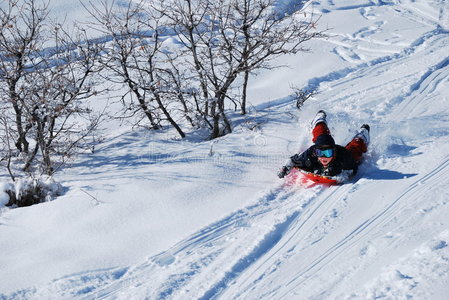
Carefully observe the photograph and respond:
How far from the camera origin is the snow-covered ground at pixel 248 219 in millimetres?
3207

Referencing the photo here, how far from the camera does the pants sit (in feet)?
16.6

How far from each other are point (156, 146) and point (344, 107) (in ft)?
11.0

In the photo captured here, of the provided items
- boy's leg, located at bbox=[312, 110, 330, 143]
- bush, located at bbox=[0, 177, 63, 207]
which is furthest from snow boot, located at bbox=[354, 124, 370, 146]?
bush, located at bbox=[0, 177, 63, 207]

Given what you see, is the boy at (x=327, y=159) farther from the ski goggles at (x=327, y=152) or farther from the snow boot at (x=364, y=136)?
the snow boot at (x=364, y=136)

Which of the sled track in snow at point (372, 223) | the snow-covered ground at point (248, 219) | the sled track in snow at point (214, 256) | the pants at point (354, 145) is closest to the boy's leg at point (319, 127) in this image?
the pants at point (354, 145)

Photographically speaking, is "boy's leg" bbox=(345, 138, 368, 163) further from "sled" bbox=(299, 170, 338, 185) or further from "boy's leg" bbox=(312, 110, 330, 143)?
"sled" bbox=(299, 170, 338, 185)

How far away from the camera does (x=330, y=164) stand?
457 cm

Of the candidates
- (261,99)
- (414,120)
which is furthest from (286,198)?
(261,99)

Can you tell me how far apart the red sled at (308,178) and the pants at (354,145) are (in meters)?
0.52

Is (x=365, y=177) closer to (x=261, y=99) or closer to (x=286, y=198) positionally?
(x=286, y=198)

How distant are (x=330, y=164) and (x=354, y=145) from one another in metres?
0.75

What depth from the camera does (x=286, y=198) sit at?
447 cm

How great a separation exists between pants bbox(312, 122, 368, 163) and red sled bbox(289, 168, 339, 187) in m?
0.52

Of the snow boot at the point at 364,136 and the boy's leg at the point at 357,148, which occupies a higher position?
the snow boot at the point at 364,136
